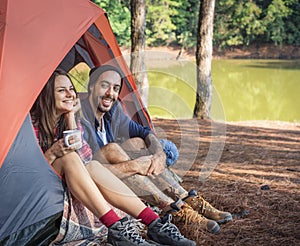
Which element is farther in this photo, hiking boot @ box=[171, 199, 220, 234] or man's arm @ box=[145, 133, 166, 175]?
man's arm @ box=[145, 133, 166, 175]

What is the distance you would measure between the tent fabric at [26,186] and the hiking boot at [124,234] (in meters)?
0.28

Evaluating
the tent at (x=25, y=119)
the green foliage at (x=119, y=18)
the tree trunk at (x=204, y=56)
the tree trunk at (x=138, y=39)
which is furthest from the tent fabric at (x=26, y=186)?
the green foliage at (x=119, y=18)

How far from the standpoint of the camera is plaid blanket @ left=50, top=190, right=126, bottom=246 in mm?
2439

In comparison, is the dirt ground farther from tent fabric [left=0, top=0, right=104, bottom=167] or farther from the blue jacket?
tent fabric [left=0, top=0, right=104, bottom=167]

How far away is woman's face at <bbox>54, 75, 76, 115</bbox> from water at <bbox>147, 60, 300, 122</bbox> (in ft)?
15.2

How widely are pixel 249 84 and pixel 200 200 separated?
11747 mm

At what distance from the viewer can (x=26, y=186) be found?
2354mm

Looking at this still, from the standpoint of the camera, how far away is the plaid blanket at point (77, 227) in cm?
244

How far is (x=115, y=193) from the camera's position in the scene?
2430 millimetres

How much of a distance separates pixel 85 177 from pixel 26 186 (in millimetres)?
279

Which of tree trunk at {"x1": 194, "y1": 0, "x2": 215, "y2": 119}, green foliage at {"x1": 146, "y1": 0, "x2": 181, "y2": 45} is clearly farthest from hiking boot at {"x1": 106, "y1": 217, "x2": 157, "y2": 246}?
green foliage at {"x1": 146, "y1": 0, "x2": 181, "y2": 45}

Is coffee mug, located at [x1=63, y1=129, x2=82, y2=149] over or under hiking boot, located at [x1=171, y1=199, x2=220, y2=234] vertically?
over

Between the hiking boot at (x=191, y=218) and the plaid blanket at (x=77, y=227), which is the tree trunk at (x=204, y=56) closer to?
the hiking boot at (x=191, y=218)

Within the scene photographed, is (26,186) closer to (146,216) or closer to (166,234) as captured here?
(146,216)
